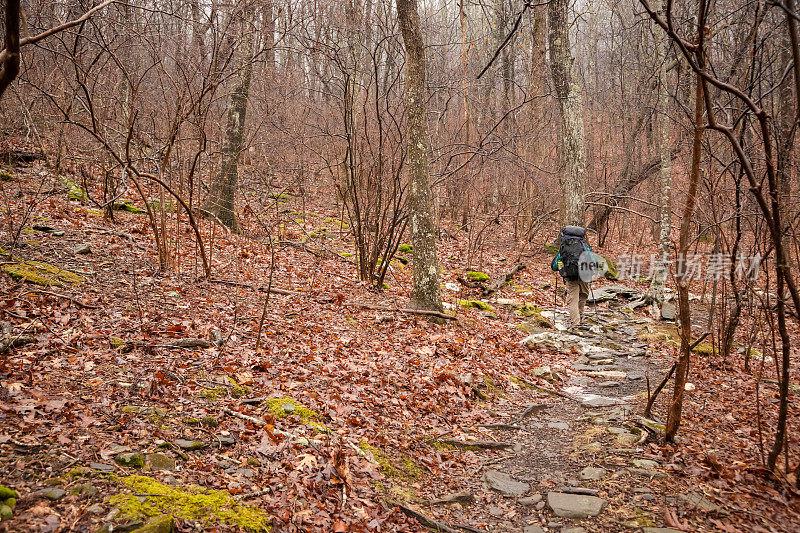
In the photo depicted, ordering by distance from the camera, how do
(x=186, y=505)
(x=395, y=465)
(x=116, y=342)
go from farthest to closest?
(x=116, y=342), (x=395, y=465), (x=186, y=505)

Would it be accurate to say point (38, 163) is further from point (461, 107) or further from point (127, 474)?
point (461, 107)

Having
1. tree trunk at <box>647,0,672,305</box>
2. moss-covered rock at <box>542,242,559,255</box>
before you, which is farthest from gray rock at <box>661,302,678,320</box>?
moss-covered rock at <box>542,242,559,255</box>

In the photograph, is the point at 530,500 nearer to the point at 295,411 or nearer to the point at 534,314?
the point at 295,411

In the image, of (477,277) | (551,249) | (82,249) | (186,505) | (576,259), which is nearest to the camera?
(186,505)

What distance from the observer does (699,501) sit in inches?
157

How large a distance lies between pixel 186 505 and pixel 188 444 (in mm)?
734

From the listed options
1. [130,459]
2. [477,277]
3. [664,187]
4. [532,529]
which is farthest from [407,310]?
[664,187]

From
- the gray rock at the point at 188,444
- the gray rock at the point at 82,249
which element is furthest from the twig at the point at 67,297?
Result: the gray rock at the point at 188,444

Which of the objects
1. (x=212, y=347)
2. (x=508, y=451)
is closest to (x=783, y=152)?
(x=508, y=451)

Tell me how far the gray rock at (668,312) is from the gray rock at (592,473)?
23.8ft

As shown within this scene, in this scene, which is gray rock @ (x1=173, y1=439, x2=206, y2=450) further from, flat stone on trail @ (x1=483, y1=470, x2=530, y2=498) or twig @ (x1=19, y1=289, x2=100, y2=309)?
twig @ (x1=19, y1=289, x2=100, y2=309)

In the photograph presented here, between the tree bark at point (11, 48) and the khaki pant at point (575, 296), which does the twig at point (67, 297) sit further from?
the khaki pant at point (575, 296)

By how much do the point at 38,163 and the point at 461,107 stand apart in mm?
14555

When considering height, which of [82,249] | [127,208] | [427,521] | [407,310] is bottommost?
[427,521]
